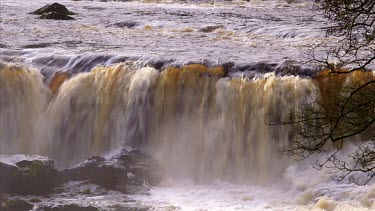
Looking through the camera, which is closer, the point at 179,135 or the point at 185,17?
the point at 179,135

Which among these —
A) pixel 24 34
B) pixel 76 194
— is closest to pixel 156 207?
pixel 76 194

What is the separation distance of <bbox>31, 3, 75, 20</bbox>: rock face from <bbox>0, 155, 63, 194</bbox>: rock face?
15.2 meters

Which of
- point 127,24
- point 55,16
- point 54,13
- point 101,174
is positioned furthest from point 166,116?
point 54,13

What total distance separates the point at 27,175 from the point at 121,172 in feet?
6.10

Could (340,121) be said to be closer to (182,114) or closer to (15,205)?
(182,114)

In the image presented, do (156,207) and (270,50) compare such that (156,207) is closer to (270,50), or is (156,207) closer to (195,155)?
(195,155)

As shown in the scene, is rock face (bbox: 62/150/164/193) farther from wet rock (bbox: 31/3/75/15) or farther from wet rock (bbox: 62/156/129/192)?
wet rock (bbox: 31/3/75/15)

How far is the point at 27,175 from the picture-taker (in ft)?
46.6

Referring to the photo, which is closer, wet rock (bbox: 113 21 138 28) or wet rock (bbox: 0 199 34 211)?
wet rock (bbox: 0 199 34 211)

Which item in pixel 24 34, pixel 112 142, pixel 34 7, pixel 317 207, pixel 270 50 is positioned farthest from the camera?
pixel 34 7

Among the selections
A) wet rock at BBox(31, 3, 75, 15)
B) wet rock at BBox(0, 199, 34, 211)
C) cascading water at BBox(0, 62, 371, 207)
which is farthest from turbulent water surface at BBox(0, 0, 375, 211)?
wet rock at BBox(31, 3, 75, 15)

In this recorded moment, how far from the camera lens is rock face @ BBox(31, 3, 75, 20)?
29297 mm

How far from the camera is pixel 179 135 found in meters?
16.6

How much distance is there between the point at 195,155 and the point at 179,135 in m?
0.61
